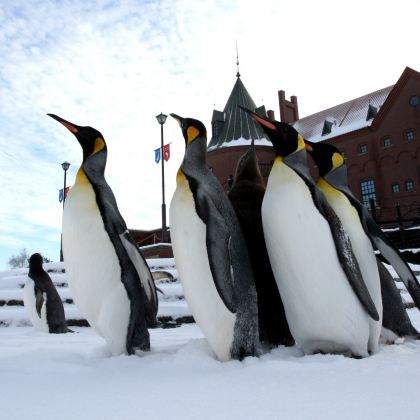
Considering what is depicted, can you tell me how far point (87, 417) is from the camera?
1404 mm

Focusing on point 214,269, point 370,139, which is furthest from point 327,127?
point 214,269

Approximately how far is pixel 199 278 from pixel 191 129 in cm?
110

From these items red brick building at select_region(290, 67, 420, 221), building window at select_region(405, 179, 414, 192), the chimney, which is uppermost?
the chimney

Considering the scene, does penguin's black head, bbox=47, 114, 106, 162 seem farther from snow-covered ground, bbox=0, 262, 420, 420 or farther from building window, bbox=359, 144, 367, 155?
building window, bbox=359, 144, 367, 155

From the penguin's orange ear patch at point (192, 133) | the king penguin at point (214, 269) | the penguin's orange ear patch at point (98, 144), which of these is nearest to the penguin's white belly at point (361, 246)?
the king penguin at point (214, 269)

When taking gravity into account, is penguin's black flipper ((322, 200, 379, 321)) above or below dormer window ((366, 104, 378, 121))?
below

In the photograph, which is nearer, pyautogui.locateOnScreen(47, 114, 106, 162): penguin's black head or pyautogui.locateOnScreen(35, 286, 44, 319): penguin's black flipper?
pyautogui.locateOnScreen(47, 114, 106, 162): penguin's black head

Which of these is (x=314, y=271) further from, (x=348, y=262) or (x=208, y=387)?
(x=208, y=387)

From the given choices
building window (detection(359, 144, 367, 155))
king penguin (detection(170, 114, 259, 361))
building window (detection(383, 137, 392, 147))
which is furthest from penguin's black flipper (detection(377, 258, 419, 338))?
building window (detection(359, 144, 367, 155))

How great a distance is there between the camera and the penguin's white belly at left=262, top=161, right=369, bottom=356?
2.36 m

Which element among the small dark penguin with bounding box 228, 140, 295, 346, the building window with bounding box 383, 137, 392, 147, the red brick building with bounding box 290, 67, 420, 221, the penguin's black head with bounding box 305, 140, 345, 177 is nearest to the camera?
the small dark penguin with bounding box 228, 140, 295, 346

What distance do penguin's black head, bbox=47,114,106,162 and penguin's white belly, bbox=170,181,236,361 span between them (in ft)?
3.39

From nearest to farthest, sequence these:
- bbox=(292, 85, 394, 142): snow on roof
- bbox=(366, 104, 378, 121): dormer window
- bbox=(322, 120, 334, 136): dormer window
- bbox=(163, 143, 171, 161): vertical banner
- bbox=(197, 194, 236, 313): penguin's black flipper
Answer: bbox=(197, 194, 236, 313): penguin's black flipper < bbox=(163, 143, 171, 161): vertical banner < bbox=(366, 104, 378, 121): dormer window < bbox=(292, 85, 394, 142): snow on roof < bbox=(322, 120, 334, 136): dormer window

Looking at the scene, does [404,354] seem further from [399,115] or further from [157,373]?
[399,115]
